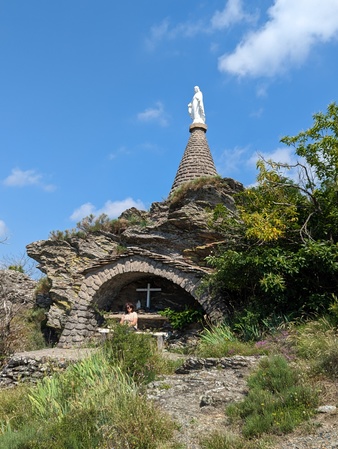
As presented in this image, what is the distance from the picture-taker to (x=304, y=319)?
9469 mm

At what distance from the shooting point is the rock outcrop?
41.4ft

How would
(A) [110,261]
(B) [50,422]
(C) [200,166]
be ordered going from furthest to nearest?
(C) [200,166], (A) [110,261], (B) [50,422]

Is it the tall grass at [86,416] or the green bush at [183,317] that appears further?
the green bush at [183,317]

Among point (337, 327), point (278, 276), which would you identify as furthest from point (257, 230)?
point (337, 327)

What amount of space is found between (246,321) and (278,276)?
4.29ft

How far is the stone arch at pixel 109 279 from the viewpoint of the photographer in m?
12.1

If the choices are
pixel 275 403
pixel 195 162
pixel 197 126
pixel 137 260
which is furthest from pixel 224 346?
pixel 197 126

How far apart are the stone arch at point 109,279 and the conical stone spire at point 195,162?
461 centimetres

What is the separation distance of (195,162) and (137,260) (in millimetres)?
5897

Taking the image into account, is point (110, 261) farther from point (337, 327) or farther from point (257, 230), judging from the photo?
point (337, 327)

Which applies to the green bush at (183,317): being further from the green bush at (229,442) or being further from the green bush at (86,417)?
the green bush at (229,442)

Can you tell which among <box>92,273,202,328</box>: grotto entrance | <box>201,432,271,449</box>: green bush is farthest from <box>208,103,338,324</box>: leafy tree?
<box>201,432,271,449</box>: green bush

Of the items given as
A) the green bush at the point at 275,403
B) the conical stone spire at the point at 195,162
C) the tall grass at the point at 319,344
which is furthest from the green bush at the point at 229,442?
the conical stone spire at the point at 195,162

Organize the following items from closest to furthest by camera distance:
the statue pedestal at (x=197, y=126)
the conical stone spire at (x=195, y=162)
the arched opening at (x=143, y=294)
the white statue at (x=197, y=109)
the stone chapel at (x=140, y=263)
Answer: the stone chapel at (x=140, y=263) → the arched opening at (x=143, y=294) → the conical stone spire at (x=195, y=162) → the statue pedestal at (x=197, y=126) → the white statue at (x=197, y=109)
